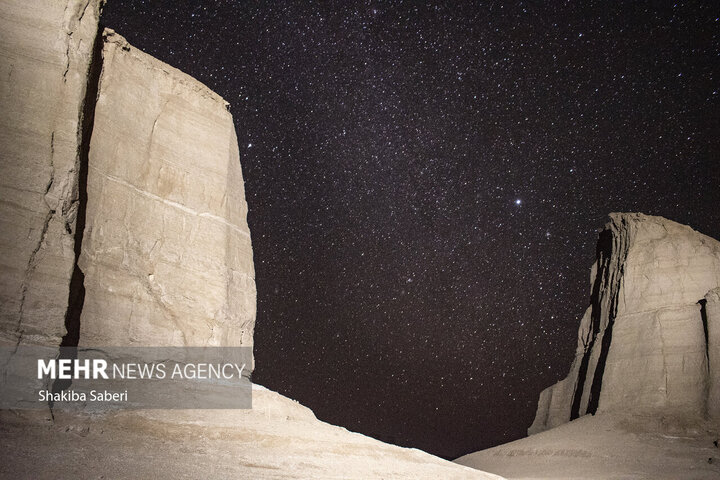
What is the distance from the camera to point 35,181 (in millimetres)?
10531

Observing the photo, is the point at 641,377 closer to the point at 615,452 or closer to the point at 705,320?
the point at 705,320

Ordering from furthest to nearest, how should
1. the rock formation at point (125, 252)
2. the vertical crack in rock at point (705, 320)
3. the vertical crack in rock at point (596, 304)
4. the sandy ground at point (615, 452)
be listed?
1. the vertical crack in rock at point (596, 304)
2. the vertical crack in rock at point (705, 320)
3. the sandy ground at point (615, 452)
4. the rock formation at point (125, 252)

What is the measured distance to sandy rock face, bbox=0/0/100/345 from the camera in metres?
9.93

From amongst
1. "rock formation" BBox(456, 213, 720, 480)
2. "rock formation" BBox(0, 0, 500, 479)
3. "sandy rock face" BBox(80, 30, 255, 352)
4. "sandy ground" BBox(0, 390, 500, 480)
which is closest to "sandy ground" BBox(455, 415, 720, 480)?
"rock formation" BBox(456, 213, 720, 480)

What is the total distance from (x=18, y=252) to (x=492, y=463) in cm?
2591

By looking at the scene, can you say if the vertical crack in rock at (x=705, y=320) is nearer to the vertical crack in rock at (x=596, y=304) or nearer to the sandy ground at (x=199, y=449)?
the vertical crack in rock at (x=596, y=304)

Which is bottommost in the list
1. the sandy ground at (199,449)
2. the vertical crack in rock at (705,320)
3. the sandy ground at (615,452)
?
the sandy ground at (615,452)

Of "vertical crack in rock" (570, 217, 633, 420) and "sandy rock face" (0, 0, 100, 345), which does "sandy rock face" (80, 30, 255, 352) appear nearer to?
"sandy rock face" (0, 0, 100, 345)

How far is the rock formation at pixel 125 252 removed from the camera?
8328 millimetres

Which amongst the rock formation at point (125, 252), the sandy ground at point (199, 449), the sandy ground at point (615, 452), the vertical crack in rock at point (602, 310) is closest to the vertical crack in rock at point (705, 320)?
the sandy ground at point (615, 452)

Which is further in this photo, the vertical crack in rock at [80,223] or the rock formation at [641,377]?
the rock formation at [641,377]

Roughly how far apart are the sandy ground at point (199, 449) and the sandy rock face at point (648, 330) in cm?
2109

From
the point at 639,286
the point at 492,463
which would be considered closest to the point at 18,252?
the point at 492,463

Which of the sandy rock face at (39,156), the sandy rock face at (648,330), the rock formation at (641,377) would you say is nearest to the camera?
the sandy rock face at (39,156)
